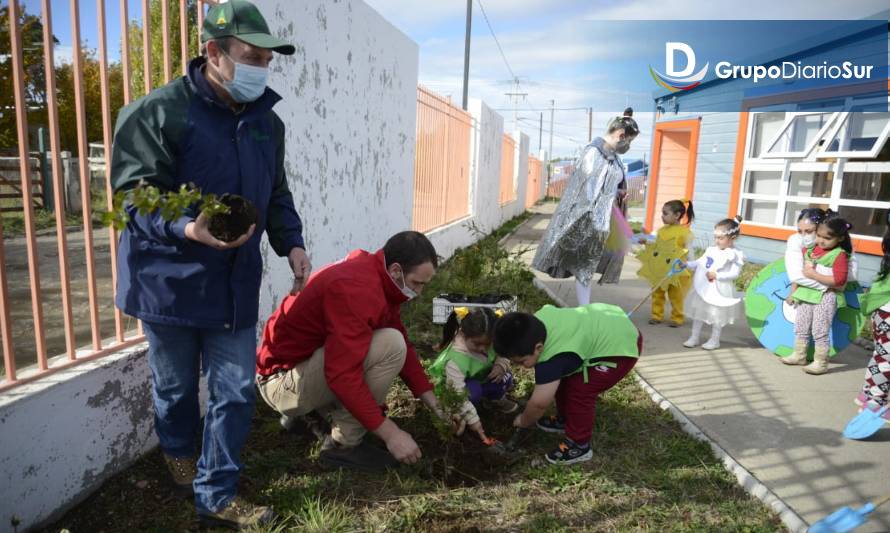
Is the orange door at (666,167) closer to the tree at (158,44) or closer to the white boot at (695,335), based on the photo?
the white boot at (695,335)

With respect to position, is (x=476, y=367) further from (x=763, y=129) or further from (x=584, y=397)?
(x=763, y=129)

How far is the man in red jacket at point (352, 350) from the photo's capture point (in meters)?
2.64

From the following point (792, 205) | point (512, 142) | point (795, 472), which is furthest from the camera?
point (512, 142)

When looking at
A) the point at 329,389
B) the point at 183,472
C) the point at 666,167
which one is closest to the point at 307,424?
the point at 329,389

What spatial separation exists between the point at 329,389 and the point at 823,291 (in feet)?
13.2

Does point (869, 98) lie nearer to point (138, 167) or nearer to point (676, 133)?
point (676, 133)

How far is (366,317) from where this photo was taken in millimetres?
2701

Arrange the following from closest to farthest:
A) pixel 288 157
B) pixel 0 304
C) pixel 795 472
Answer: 1. pixel 0 304
2. pixel 795 472
3. pixel 288 157

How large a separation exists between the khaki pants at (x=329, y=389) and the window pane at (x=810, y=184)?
28.3 feet

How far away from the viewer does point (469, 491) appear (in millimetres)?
2812

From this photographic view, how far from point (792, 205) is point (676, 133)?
4.94 metres

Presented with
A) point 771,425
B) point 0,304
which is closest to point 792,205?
point 771,425

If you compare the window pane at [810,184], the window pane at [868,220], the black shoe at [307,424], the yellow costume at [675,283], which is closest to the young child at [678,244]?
the yellow costume at [675,283]

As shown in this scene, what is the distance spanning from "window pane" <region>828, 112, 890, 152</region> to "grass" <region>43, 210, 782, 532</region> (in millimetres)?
7034
